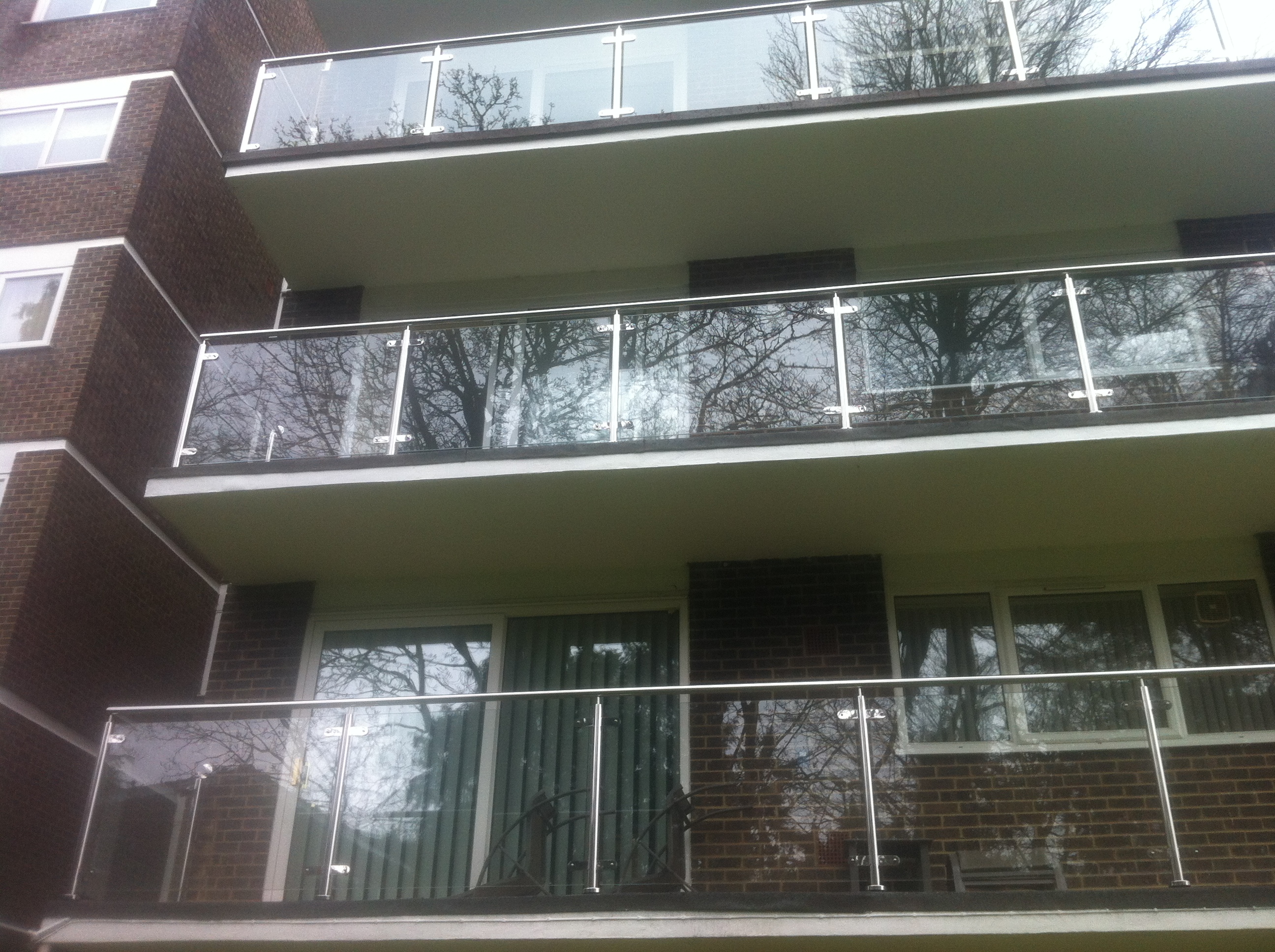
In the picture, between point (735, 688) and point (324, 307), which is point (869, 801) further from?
point (324, 307)

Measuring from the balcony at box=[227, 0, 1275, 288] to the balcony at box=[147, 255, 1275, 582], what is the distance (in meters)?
1.84

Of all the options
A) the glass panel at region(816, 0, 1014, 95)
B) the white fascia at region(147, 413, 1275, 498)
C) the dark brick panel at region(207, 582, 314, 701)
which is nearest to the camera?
the white fascia at region(147, 413, 1275, 498)

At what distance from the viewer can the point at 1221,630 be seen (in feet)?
30.2

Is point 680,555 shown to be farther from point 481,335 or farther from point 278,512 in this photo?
point 278,512

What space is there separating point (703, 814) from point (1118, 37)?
6.90 m

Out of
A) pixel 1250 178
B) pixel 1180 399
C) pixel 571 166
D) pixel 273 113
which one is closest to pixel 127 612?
pixel 273 113

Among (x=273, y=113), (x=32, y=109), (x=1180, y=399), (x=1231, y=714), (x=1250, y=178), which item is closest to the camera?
(x=1231, y=714)

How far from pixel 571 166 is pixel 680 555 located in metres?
3.31

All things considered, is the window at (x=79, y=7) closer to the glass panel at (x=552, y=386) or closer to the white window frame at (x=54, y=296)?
the white window frame at (x=54, y=296)

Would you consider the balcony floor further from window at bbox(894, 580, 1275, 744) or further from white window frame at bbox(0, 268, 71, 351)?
white window frame at bbox(0, 268, 71, 351)

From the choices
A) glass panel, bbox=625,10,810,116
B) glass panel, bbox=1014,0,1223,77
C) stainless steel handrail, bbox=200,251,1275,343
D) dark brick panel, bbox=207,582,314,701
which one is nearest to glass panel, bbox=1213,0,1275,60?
glass panel, bbox=1014,0,1223,77

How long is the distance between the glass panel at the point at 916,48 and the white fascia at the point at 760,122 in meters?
0.34

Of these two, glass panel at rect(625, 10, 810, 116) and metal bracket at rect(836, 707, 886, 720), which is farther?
glass panel at rect(625, 10, 810, 116)

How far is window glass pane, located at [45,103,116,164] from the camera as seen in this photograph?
456 inches
